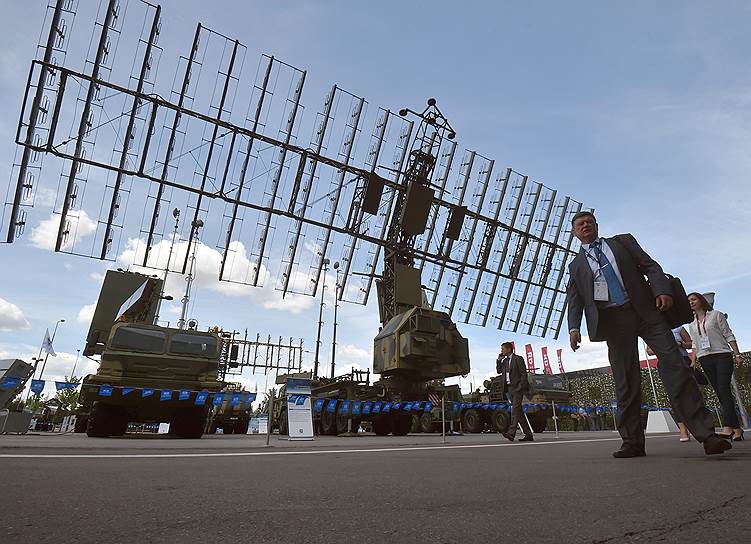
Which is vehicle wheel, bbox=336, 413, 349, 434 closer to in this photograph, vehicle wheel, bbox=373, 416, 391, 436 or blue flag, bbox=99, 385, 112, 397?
vehicle wheel, bbox=373, 416, 391, 436

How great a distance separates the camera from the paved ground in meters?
1.33

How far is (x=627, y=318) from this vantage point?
13.4ft

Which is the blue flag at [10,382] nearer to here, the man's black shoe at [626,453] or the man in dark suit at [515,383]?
the man in dark suit at [515,383]

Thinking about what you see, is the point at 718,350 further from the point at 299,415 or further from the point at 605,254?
the point at 299,415

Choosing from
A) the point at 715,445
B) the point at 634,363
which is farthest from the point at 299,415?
the point at 715,445

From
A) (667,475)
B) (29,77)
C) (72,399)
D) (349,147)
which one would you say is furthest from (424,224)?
(72,399)

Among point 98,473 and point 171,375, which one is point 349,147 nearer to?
point 171,375

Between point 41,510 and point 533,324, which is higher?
point 533,324

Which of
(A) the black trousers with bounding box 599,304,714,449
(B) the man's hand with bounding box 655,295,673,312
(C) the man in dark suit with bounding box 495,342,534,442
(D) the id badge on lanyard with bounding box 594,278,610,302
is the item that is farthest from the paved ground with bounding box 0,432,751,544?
(C) the man in dark suit with bounding box 495,342,534,442

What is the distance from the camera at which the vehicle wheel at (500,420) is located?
14297 millimetres

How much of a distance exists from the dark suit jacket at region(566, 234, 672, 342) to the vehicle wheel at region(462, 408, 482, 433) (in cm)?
1202

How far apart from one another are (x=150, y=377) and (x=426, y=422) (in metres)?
8.67

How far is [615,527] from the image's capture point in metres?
1.39

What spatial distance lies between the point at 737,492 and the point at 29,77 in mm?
18095
